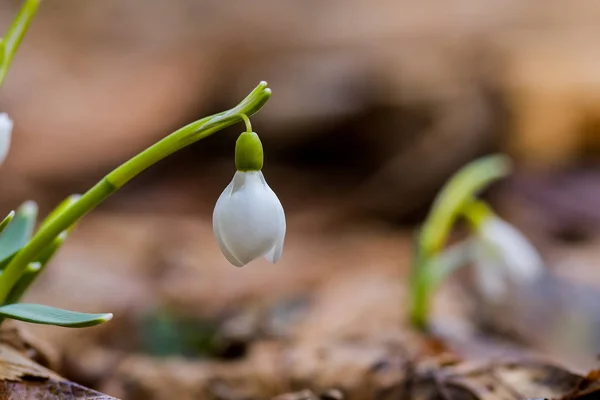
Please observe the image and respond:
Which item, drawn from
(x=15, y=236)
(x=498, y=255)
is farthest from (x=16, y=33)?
(x=498, y=255)

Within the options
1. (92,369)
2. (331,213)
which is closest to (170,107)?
(331,213)

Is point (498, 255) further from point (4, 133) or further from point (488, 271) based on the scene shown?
point (4, 133)

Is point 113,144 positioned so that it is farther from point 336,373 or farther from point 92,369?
point 336,373

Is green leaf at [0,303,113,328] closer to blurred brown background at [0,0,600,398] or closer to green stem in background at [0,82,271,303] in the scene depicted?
green stem in background at [0,82,271,303]

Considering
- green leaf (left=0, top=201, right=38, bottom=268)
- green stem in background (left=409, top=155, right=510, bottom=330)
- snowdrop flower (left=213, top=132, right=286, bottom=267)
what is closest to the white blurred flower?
snowdrop flower (left=213, top=132, right=286, bottom=267)

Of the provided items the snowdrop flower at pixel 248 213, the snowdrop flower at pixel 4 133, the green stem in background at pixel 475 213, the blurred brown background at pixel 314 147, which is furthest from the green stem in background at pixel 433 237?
the snowdrop flower at pixel 4 133
